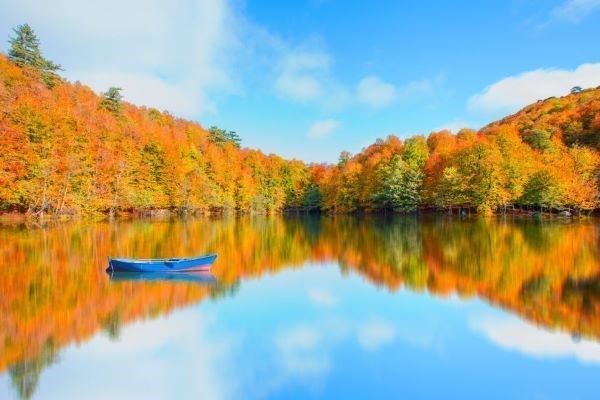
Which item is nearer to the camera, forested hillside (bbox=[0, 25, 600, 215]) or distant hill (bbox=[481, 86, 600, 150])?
forested hillside (bbox=[0, 25, 600, 215])

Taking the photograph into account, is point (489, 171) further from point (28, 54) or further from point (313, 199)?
point (28, 54)

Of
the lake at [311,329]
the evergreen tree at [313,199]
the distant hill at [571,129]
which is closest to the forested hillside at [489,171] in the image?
the distant hill at [571,129]

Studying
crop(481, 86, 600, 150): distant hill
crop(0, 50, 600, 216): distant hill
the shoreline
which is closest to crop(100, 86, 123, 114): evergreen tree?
crop(0, 50, 600, 216): distant hill

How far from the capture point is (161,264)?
1733 cm

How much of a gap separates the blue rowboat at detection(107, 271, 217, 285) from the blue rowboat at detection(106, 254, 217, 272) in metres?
0.22

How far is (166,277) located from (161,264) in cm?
67

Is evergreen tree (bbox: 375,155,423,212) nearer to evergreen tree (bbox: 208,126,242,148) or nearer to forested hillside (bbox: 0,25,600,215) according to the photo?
forested hillside (bbox: 0,25,600,215)

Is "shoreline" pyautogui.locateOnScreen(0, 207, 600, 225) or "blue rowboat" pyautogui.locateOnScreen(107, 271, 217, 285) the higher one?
"shoreline" pyautogui.locateOnScreen(0, 207, 600, 225)

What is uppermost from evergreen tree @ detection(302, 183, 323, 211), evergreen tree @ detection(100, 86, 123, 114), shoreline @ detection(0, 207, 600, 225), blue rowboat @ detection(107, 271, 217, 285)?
evergreen tree @ detection(100, 86, 123, 114)

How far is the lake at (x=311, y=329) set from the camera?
26.5ft

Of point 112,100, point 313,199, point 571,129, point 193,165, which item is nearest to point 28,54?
point 112,100

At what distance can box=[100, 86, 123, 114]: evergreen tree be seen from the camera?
211ft

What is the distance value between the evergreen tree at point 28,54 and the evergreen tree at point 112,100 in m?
7.17

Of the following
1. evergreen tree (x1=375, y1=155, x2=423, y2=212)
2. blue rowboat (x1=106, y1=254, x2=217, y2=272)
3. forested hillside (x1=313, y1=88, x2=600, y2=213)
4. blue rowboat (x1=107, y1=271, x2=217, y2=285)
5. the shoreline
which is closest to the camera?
blue rowboat (x1=107, y1=271, x2=217, y2=285)
